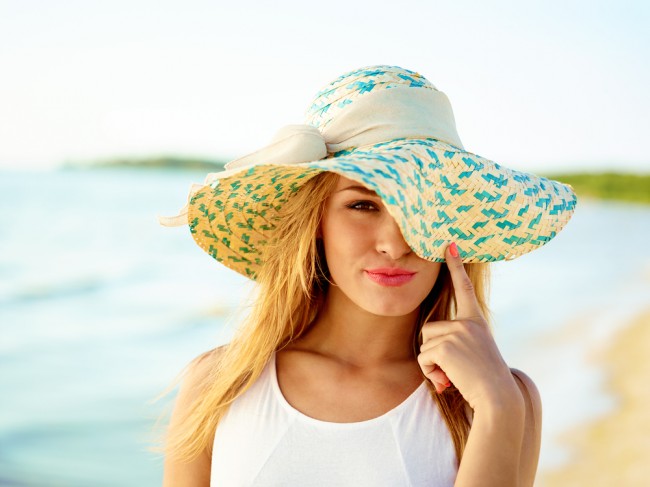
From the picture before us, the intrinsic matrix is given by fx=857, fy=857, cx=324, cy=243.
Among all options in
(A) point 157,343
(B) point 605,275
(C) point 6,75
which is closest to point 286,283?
(A) point 157,343

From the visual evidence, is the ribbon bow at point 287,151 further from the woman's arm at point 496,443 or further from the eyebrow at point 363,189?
the woman's arm at point 496,443

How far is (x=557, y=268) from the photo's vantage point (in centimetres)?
1669

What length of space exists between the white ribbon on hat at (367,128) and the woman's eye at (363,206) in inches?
6.2

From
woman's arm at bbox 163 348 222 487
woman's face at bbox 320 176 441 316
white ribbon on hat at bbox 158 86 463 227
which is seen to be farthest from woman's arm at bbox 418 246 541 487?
woman's arm at bbox 163 348 222 487

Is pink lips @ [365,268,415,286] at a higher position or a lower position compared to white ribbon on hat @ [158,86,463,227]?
lower

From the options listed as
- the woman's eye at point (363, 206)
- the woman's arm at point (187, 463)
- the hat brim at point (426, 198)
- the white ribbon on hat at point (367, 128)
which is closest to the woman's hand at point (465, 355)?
the hat brim at point (426, 198)

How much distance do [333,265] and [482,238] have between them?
420 millimetres

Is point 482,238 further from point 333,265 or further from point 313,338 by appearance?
point 313,338

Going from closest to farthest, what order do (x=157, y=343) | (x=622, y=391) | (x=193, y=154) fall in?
(x=622, y=391) < (x=157, y=343) < (x=193, y=154)

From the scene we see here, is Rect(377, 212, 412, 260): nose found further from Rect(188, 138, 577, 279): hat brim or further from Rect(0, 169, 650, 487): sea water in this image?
Rect(0, 169, 650, 487): sea water

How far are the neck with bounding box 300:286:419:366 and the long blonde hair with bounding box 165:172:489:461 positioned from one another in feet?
0.15

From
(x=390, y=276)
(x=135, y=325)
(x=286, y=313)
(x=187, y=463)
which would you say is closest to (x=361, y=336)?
(x=286, y=313)

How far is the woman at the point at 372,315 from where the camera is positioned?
217cm

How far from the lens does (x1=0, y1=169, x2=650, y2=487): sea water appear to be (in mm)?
7137
